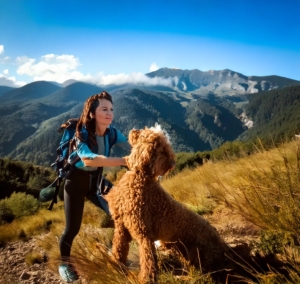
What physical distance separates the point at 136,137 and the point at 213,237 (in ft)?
3.73

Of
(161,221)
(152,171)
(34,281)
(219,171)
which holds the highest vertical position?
(152,171)

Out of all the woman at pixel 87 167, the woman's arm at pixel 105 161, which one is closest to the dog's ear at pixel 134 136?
the woman's arm at pixel 105 161

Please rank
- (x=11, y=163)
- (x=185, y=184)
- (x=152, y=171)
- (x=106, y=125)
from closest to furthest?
(x=152, y=171)
(x=106, y=125)
(x=185, y=184)
(x=11, y=163)

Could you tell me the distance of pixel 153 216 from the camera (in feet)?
7.39

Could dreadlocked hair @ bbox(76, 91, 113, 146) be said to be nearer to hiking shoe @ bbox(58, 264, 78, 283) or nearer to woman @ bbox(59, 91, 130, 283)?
woman @ bbox(59, 91, 130, 283)

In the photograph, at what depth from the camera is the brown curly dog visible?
214cm

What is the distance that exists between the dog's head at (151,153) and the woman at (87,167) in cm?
66

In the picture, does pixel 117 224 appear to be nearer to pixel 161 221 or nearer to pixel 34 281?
pixel 161 221

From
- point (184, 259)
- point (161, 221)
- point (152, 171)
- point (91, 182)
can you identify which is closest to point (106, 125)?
point (91, 182)

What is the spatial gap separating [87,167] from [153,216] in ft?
3.38

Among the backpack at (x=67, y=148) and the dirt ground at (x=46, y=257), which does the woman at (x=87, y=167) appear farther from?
the dirt ground at (x=46, y=257)

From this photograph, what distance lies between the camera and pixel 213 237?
2.32 meters

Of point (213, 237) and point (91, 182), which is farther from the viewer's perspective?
point (91, 182)

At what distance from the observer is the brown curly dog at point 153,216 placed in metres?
2.14
